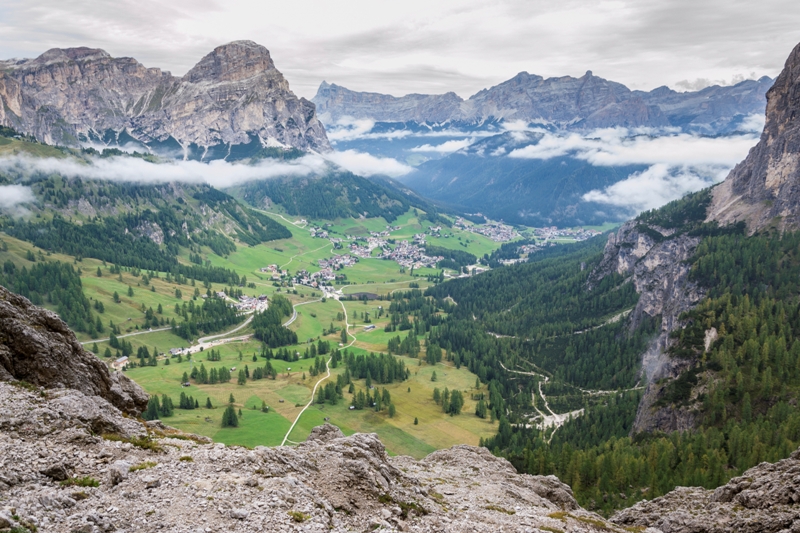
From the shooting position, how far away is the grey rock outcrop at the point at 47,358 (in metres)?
46.2

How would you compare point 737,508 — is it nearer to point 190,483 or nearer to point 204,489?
point 204,489

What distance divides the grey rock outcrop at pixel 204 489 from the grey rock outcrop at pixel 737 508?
29.3 feet

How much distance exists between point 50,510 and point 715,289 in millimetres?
217028

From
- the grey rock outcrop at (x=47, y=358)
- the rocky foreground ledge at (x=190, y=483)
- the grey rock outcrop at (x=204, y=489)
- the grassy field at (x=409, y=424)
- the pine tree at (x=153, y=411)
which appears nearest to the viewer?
the grey rock outcrop at (x=204, y=489)

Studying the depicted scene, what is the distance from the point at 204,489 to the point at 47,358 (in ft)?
76.4

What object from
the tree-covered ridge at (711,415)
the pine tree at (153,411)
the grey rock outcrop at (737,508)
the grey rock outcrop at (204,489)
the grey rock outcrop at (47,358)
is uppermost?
the grey rock outcrop at (47,358)

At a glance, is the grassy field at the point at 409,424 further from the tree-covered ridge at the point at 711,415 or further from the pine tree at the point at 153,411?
the pine tree at the point at 153,411

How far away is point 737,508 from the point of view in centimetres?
5241

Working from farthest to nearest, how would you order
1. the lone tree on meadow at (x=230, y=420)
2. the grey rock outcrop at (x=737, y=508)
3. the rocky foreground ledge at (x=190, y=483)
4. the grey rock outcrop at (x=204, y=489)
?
the lone tree on meadow at (x=230, y=420)
the grey rock outcrop at (x=737, y=508)
the rocky foreground ledge at (x=190, y=483)
the grey rock outcrop at (x=204, y=489)

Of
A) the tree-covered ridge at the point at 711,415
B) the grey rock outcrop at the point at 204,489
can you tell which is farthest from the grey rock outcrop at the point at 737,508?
the tree-covered ridge at the point at 711,415

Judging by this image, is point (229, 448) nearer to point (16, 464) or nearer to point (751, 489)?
point (16, 464)

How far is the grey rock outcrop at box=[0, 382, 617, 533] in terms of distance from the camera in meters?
31.5

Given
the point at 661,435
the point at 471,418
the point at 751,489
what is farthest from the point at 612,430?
the point at 751,489

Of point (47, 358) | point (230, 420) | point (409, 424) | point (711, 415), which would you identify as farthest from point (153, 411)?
point (711, 415)
